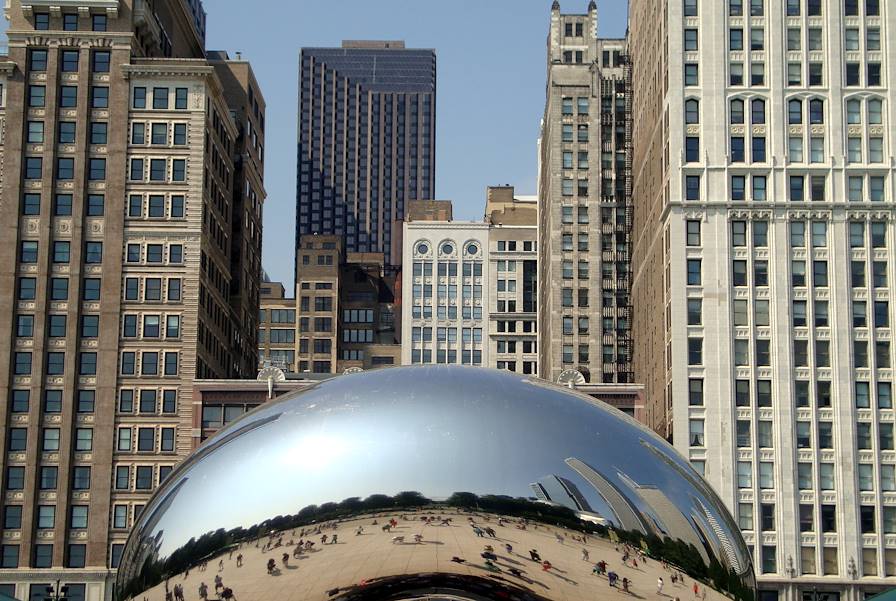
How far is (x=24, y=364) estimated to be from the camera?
3533 inches

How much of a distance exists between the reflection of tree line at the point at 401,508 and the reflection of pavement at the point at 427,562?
0.20ft

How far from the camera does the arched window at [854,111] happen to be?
295ft

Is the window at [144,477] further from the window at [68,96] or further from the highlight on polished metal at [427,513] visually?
the highlight on polished metal at [427,513]

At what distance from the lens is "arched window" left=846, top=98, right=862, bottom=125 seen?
8988 centimetres

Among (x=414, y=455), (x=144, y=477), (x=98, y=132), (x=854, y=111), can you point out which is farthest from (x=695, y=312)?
(x=414, y=455)

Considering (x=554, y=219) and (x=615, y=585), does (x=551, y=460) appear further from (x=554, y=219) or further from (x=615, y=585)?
(x=554, y=219)

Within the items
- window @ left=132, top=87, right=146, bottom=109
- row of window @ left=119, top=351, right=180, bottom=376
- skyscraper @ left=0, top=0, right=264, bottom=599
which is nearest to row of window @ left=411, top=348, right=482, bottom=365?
skyscraper @ left=0, top=0, right=264, bottom=599

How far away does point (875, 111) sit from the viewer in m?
89.9

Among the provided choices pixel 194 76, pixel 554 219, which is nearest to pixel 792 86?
pixel 194 76

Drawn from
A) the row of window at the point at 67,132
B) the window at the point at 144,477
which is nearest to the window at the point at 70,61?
the row of window at the point at 67,132

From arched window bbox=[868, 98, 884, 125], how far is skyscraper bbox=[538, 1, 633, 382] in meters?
38.7

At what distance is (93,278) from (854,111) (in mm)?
43434

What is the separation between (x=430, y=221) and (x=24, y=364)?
91284mm

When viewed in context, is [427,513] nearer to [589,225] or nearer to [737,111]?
[737,111]
